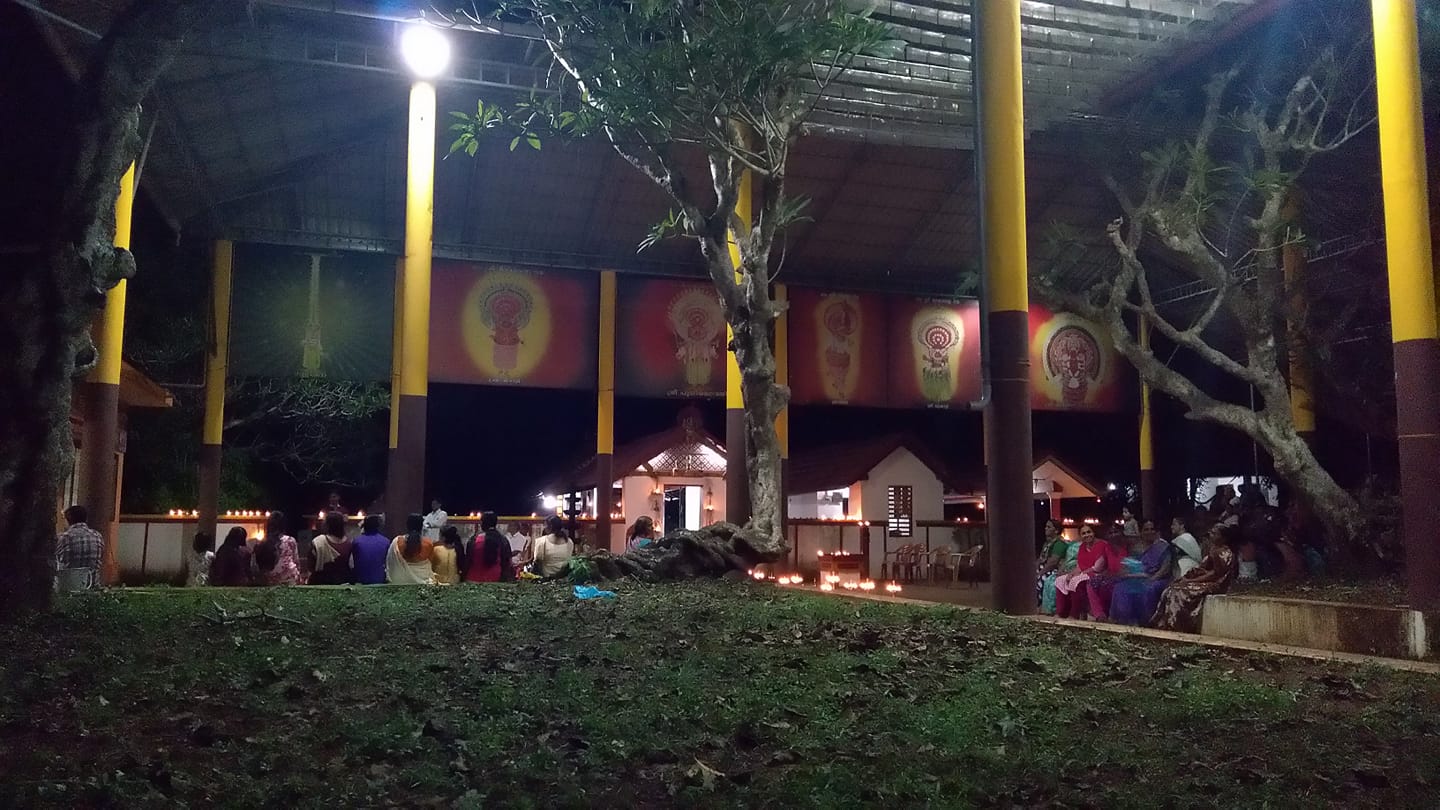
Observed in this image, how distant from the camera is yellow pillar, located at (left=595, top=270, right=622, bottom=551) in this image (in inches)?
657

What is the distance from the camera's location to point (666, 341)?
17188 mm

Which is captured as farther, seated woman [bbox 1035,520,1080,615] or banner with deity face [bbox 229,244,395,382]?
banner with deity face [bbox 229,244,395,382]

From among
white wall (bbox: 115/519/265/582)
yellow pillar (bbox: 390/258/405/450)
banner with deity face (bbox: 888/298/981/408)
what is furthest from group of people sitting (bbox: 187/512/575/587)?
banner with deity face (bbox: 888/298/981/408)

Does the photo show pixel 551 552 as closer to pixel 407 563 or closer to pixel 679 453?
pixel 407 563

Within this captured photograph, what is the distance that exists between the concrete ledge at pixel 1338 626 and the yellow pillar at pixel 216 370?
14.1 m

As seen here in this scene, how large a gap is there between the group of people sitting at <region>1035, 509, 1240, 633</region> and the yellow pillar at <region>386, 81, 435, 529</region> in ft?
25.5

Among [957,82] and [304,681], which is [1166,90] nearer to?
[957,82]

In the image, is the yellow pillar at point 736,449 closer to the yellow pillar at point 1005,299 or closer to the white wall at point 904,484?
the white wall at point 904,484

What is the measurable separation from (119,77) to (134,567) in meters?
11.2

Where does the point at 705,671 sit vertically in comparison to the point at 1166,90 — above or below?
below

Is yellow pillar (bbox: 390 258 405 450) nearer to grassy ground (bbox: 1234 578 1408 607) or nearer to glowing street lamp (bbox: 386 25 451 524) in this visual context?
glowing street lamp (bbox: 386 25 451 524)

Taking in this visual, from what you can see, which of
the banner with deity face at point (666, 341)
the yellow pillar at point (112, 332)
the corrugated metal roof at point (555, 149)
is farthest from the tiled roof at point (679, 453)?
the yellow pillar at point (112, 332)

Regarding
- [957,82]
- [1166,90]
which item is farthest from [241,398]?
[1166,90]

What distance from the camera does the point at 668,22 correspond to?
260 inches
